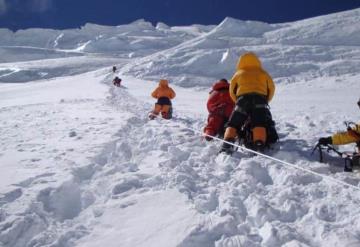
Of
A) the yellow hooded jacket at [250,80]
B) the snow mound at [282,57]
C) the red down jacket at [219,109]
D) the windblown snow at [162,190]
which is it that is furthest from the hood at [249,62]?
the snow mound at [282,57]

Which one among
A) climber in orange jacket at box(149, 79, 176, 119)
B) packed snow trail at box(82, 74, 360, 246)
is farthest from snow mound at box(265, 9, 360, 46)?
packed snow trail at box(82, 74, 360, 246)

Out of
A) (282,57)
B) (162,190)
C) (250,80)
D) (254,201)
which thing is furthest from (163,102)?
(282,57)

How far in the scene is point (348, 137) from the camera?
4883 mm

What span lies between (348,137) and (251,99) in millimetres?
1682

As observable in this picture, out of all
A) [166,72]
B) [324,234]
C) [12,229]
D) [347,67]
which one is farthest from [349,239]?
[166,72]

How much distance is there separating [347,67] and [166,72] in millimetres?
15344

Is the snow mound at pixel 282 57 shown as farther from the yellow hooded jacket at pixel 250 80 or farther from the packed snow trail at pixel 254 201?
the packed snow trail at pixel 254 201

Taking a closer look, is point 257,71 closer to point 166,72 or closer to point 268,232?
point 268,232

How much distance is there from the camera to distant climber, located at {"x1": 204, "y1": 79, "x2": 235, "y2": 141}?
7041 mm

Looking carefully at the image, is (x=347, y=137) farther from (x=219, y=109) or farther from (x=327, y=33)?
(x=327, y=33)

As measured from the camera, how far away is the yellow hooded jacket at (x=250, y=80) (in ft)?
20.5

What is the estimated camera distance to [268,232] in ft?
10.2

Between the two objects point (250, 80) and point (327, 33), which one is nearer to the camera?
point (250, 80)

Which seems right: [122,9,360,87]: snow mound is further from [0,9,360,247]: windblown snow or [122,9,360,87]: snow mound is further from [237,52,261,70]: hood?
[237,52,261,70]: hood
